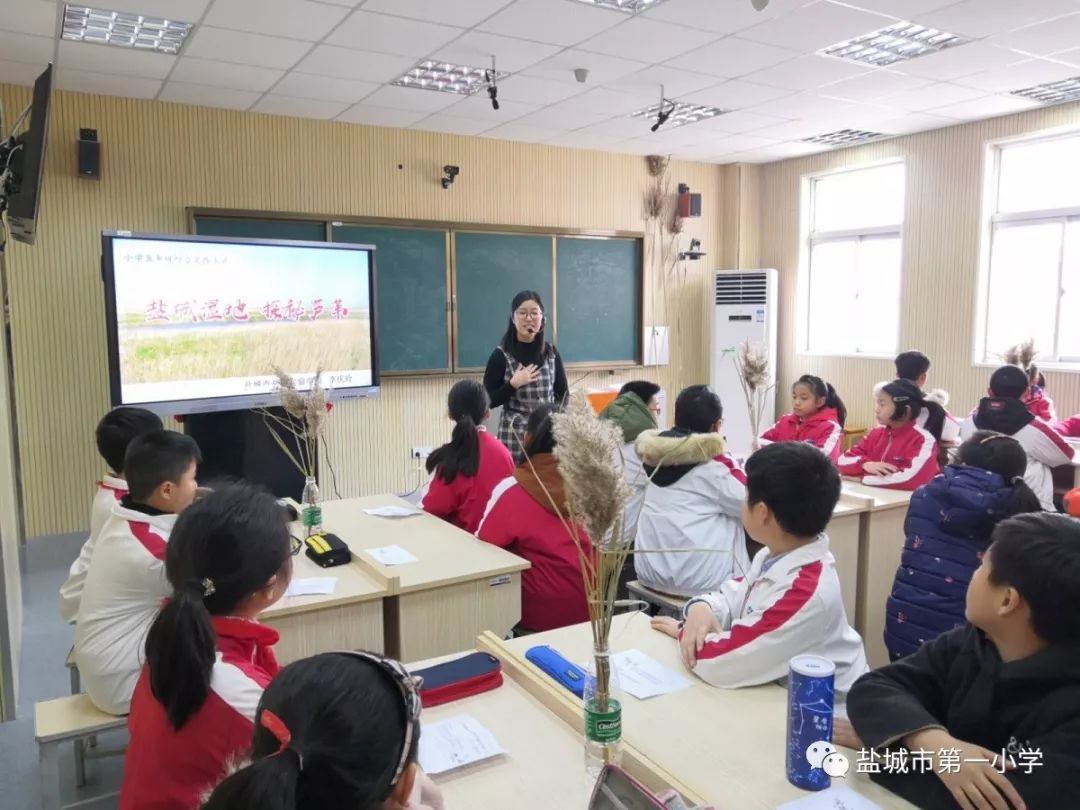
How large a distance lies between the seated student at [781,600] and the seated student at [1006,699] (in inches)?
9.5

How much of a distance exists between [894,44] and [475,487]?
3545mm

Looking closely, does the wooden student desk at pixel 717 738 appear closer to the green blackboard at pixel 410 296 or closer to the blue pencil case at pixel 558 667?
the blue pencil case at pixel 558 667

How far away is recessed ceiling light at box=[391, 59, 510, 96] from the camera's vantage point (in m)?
4.69

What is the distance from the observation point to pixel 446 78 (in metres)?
4.92

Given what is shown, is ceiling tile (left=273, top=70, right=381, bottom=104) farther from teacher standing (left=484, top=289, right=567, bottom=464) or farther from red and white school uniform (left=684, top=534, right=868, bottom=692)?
red and white school uniform (left=684, top=534, right=868, bottom=692)

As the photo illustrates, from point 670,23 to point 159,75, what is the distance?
306 centimetres

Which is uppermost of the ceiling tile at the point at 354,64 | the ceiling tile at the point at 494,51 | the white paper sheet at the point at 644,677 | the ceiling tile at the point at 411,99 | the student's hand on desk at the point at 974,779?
the ceiling tile at the point at 494,51

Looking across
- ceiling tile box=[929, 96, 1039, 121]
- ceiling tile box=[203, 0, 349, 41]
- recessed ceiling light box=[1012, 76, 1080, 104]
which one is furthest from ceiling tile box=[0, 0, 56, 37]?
recessed ceiling light box=[1012, 76, 1080, 104]

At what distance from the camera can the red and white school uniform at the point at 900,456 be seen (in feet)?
12.5

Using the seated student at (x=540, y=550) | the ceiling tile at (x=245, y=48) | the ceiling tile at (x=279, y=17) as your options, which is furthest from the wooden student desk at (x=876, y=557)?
the ceiling tile at (x=245, y=48)

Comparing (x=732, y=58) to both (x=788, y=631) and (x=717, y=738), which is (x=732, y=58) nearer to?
(x=788, y=631)

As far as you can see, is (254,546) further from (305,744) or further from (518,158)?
(518,158)

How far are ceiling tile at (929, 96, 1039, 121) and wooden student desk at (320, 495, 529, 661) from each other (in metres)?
4.98

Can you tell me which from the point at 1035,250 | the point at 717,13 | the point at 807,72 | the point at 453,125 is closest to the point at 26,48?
the point at 453,125
